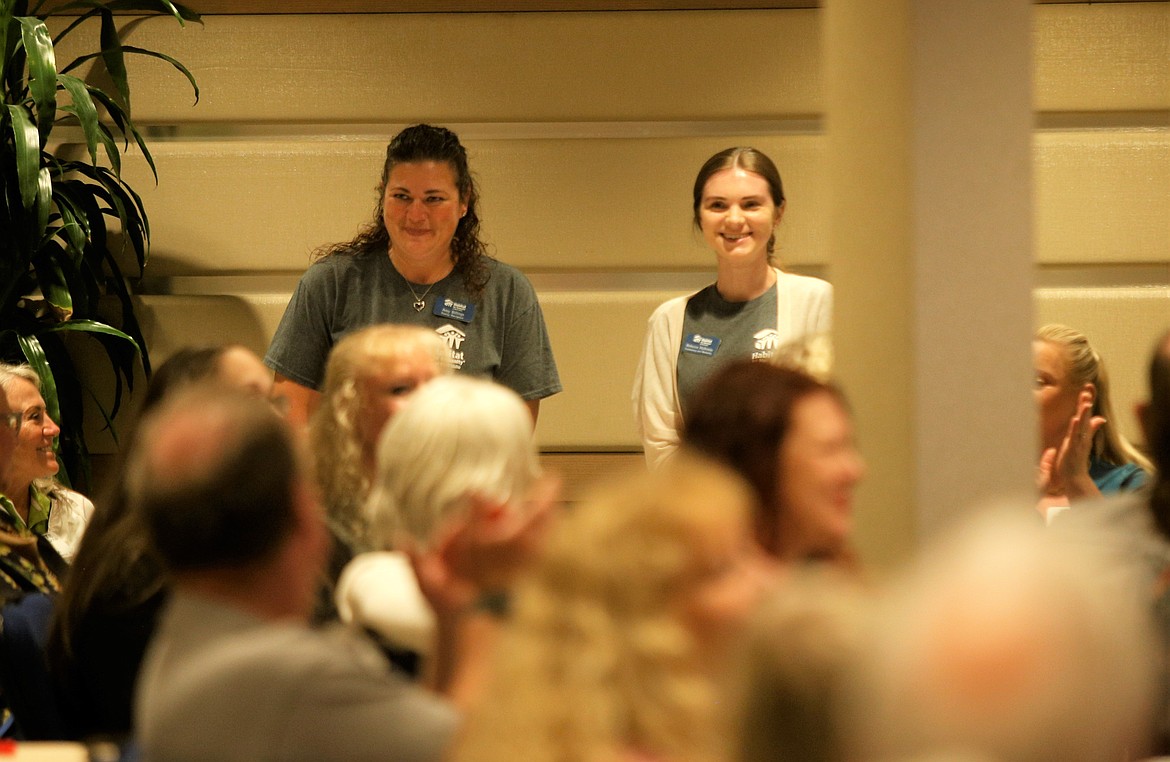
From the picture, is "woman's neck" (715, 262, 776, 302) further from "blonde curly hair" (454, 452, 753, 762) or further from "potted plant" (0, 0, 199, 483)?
"blonde curly hair" (454, 452, 753, 762)

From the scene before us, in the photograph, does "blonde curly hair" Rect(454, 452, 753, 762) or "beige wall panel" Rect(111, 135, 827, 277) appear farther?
"beige wall panel" Rect(111, 135, 827, 277)

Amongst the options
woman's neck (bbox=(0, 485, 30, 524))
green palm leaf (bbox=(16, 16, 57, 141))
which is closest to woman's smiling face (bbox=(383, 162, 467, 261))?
green palm leaf (bbox=(16, 16, 57, 141))

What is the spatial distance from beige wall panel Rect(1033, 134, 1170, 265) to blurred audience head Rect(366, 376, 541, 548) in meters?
3.24

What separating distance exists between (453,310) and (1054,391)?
150cm

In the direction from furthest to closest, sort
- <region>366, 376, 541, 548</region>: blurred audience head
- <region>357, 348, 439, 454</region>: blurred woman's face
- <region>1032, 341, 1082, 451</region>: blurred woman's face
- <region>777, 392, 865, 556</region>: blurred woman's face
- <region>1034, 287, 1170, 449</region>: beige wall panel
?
<region>1034, 287, 1170, 449</region>: beige wall panel
<region>1032, 341, 1082, 451</region>: blurred woman's face
<region>357, 348, 439, 454</region>: blurred woman's face
<region>777, 392, 865, 556</region>: blurred woman's face
<region>366, 376, 541, 548</region>: blurred audience head

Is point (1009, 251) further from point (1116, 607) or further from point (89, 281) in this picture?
point (89, 281)

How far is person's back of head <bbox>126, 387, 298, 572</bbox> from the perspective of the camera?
1254mm

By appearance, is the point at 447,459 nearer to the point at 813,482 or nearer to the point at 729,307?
the point at 813,482

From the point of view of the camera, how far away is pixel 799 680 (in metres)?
0.83

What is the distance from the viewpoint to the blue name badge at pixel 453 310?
3.50 metres

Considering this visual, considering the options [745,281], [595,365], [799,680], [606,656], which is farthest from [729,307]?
[799,680]

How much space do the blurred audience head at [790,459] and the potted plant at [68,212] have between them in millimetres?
2574

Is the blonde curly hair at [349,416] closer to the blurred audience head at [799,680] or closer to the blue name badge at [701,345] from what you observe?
the blue name badge at [701,345]

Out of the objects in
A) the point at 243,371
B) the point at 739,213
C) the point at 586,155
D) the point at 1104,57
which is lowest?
the point at 243,371
